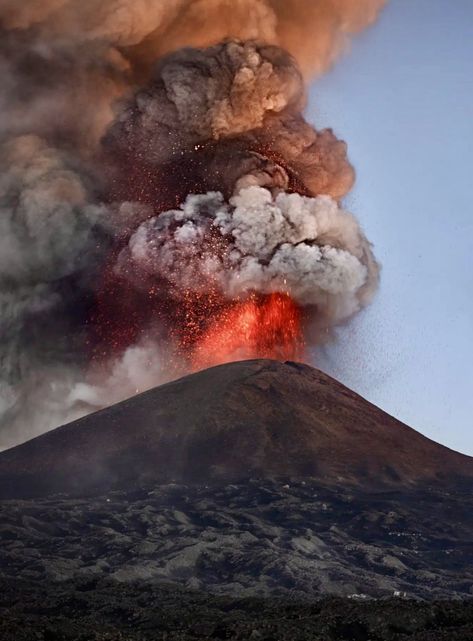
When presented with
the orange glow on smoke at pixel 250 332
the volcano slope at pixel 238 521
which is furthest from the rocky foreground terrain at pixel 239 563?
the orange glow on smoke at pixel 250 332

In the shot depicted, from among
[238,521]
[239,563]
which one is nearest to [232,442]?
[238,521]

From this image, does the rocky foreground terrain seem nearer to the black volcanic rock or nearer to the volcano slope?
the volcano slope

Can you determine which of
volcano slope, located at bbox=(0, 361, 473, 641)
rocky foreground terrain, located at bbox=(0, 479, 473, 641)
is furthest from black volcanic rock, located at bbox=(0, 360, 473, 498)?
rocky foreground terrain, located at bbox=(0, 479, 473, 641)

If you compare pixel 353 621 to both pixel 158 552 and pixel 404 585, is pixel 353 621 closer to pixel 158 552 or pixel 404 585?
pixel 404 585

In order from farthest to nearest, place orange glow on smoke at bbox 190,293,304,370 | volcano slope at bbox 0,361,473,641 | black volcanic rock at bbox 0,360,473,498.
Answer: orange glow on smoke at bbox 190,293,304,370
black volcanic rock at bbox 0,360,473,498
volcano slope at bbox 0,361,473,641

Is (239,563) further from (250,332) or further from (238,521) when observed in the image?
(250,332)

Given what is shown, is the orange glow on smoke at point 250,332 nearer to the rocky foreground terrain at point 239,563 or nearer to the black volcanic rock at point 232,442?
the black volcanic rock at point 232,442
